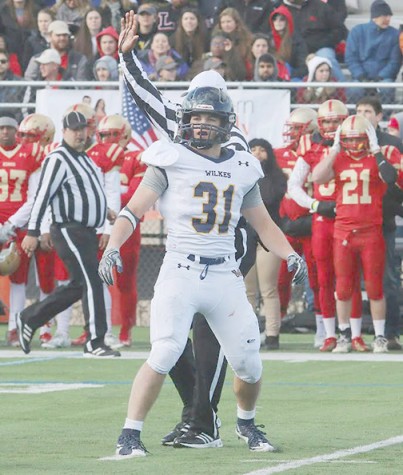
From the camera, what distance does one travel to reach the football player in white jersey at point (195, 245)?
6.52 m

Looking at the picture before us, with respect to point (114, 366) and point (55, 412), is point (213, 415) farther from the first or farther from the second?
point (114, 366)

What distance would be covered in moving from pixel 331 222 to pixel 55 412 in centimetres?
498

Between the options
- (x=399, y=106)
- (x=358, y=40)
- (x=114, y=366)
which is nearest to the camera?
(x=114, y=366)

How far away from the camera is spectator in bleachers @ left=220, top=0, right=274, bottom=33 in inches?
720

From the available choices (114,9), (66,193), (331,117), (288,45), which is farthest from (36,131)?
(114,9)

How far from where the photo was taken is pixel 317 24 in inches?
718

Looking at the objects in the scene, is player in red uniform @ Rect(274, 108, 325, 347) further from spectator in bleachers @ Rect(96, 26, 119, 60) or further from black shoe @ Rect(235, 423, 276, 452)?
black shoe @ Rect(235, 423, 276, 452)

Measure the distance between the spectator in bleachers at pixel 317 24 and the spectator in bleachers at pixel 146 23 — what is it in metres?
1.77

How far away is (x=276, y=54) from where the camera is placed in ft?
57.2

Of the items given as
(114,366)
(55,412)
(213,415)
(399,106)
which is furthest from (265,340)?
(213,415)

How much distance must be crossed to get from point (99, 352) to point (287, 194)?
243cm

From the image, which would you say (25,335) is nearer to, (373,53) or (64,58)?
(64,58)

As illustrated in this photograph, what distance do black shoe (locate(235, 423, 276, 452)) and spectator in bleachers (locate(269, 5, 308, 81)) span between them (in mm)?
10702

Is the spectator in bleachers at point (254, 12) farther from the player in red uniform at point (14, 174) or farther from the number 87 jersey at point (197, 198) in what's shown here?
the number 87 jersey at point (197, 198)
